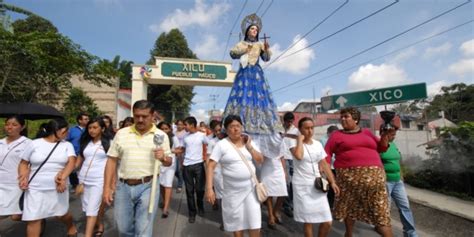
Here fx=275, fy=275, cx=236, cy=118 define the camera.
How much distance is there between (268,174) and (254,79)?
1.43 meters

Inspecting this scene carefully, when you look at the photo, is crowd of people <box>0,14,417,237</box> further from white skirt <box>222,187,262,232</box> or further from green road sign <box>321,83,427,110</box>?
green road sign <box>321,83,427,110</box>

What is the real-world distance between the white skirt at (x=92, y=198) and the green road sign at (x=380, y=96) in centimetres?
623

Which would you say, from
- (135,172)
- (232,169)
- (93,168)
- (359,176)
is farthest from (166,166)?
(359,176)

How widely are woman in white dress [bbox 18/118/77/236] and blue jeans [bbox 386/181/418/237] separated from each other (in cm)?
399

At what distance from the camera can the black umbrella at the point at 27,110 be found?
4574 mm

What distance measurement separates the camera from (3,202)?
3.12 metres

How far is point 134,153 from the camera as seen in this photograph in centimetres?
259

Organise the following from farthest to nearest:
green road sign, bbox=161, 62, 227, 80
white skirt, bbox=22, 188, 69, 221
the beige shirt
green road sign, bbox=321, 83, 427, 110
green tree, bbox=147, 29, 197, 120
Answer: green tree, bbox=147, 29, 197, 120 < green road sign, bbox=161, 62, 227, 80 < green road sign, bbox=321, 83, 427, 110 < white skirt, bbox=22, 188, 69, 221 < the beige shirt

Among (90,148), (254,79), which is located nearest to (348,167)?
(254,79)

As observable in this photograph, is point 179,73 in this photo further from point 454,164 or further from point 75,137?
point 454,164

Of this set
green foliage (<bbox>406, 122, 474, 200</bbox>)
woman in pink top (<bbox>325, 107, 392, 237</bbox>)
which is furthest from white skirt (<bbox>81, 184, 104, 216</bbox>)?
green foliage (<bbox>406, 122, 474, 200</bbox>)

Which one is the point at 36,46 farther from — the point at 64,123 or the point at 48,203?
the point at 48,203

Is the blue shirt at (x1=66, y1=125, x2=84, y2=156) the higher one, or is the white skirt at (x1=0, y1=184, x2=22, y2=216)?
the blue shirt at (x1=66, y1=125, x2=84, y2=156)

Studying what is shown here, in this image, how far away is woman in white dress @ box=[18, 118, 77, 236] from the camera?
9.75ft
